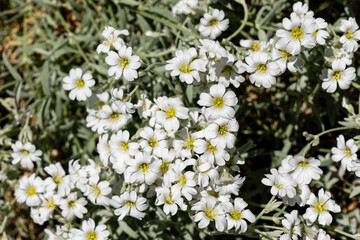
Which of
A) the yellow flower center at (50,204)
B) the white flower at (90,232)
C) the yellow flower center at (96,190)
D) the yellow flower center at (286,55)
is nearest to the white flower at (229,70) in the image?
the yellow flower center at (286,55)

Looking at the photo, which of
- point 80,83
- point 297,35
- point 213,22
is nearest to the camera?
point 297,35

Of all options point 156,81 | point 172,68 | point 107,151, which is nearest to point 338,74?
point 172,68

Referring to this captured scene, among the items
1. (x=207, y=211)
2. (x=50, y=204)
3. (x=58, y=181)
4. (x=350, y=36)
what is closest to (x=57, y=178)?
(x=58, y=181)

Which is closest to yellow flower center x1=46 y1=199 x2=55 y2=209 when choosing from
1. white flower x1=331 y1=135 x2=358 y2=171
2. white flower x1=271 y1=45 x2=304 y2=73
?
white flower x1=271 y1=45 x2=304 y2=73

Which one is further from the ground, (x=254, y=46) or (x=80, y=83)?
(x=254, y=46)

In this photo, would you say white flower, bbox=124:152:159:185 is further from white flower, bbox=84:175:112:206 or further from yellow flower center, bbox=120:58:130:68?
yellow flower center, bbox=120:58:130:68

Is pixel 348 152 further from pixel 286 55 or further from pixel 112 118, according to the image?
pixel 112 118
